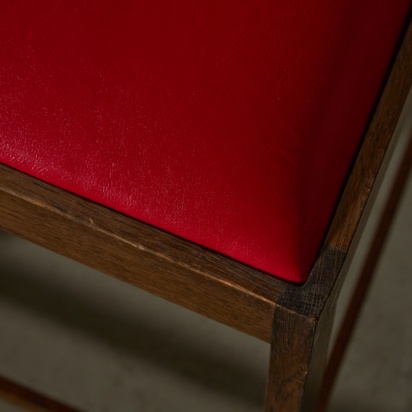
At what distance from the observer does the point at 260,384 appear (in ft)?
3.87

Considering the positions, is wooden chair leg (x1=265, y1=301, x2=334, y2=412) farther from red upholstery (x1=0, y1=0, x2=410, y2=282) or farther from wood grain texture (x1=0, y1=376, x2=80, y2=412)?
wood grain texture (x1=0, y1=376, x2=80, y2=412)

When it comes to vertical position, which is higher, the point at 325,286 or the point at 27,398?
the point at 325,286

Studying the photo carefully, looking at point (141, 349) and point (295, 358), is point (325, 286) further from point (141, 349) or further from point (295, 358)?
point (141, 349)

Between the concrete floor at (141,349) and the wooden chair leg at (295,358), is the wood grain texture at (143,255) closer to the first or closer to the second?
the wooden chair leg at (295,358)

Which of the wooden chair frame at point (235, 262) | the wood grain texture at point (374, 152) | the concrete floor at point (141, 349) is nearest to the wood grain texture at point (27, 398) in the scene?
the concrete floor at point (141, 349)

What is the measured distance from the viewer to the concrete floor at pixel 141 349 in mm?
1169

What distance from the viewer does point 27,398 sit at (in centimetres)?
103

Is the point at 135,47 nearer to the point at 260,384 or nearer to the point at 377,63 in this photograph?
the point at 377,63

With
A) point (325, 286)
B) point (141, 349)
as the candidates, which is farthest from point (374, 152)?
point (141, 349)

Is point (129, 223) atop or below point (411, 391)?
atop

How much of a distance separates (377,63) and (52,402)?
0.54m

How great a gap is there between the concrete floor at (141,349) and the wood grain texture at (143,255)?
17.3 inches

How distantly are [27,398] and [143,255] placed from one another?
0.39m

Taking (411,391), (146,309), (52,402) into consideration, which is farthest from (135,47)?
(411,391)
